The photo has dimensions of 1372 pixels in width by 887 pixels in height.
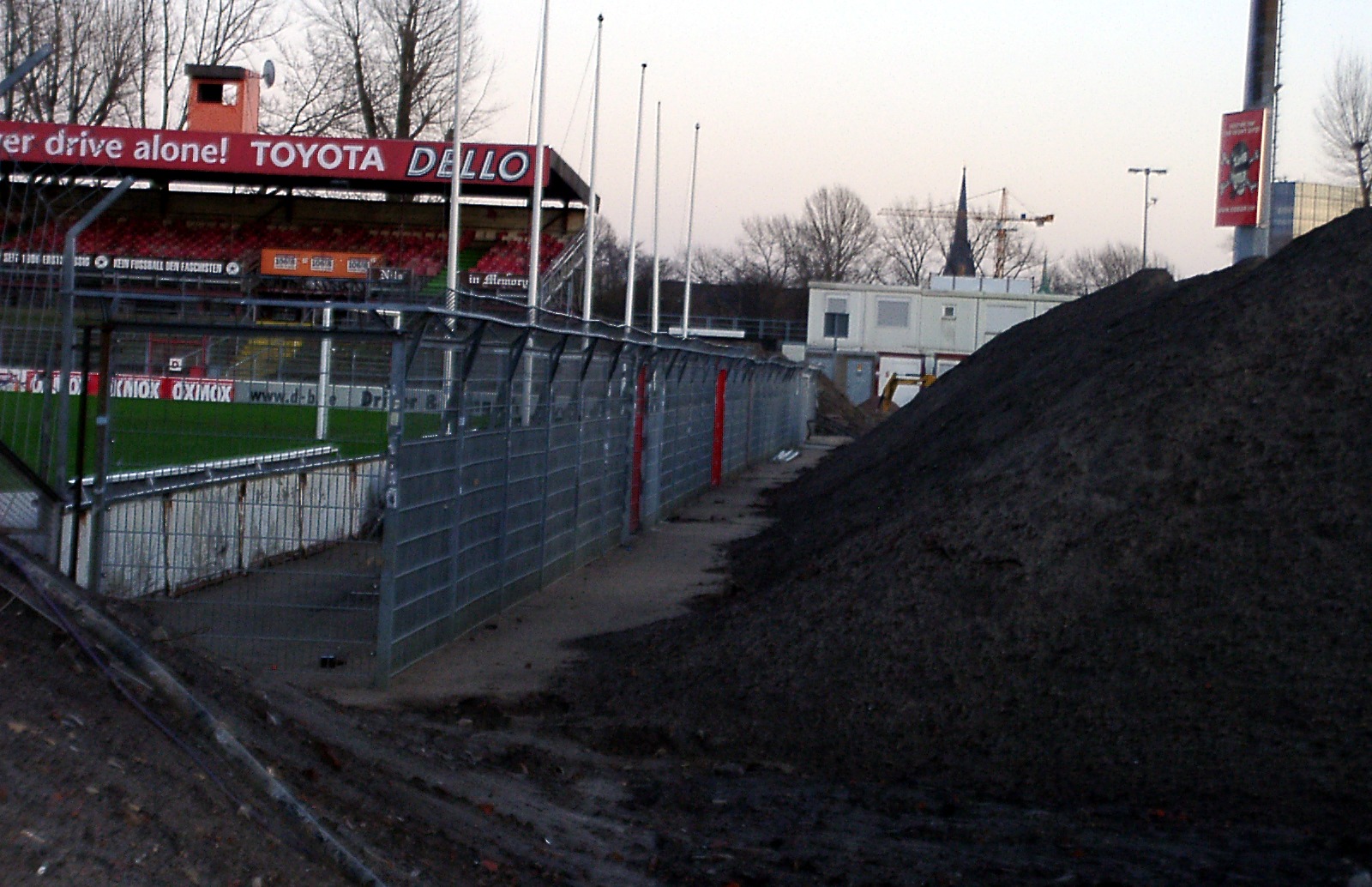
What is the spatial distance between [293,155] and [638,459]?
31185 mm

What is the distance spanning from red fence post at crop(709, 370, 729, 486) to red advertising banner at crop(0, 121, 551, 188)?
56.7 feet

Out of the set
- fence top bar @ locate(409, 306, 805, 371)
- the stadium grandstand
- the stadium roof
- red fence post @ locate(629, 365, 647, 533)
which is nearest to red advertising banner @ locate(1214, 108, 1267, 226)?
fence top bar @ locate(409, 306, 805, 371)

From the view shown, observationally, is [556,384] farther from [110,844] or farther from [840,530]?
[110,844]

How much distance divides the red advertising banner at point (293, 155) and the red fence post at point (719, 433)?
17267mm

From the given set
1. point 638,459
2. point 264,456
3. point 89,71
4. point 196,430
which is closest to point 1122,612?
point 264,456

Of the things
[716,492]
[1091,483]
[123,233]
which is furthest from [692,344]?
[123,233]

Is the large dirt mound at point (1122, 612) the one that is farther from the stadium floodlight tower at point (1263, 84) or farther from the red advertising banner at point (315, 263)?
the red advertising banner at point (315, 263)

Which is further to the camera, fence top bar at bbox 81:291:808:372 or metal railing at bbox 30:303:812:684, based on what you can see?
metal railing at bbox 30:303:812:684

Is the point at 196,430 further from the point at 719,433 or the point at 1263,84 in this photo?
the point at 1263,84

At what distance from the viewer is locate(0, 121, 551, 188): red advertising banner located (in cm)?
4269

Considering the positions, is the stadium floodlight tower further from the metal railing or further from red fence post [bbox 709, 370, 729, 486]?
the metal railing

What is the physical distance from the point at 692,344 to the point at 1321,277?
10331 millimetres

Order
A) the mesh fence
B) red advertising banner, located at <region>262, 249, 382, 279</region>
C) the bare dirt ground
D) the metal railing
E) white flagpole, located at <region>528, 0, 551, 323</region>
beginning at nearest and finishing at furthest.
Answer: the bare dirt ground → the mesh fence → the metal railing → white flagpole, located at <region>528, 0, 551, 323</region> → red advertising banner, located at <region>262, 249, 382, 279</region>

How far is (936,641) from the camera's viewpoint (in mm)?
8523
